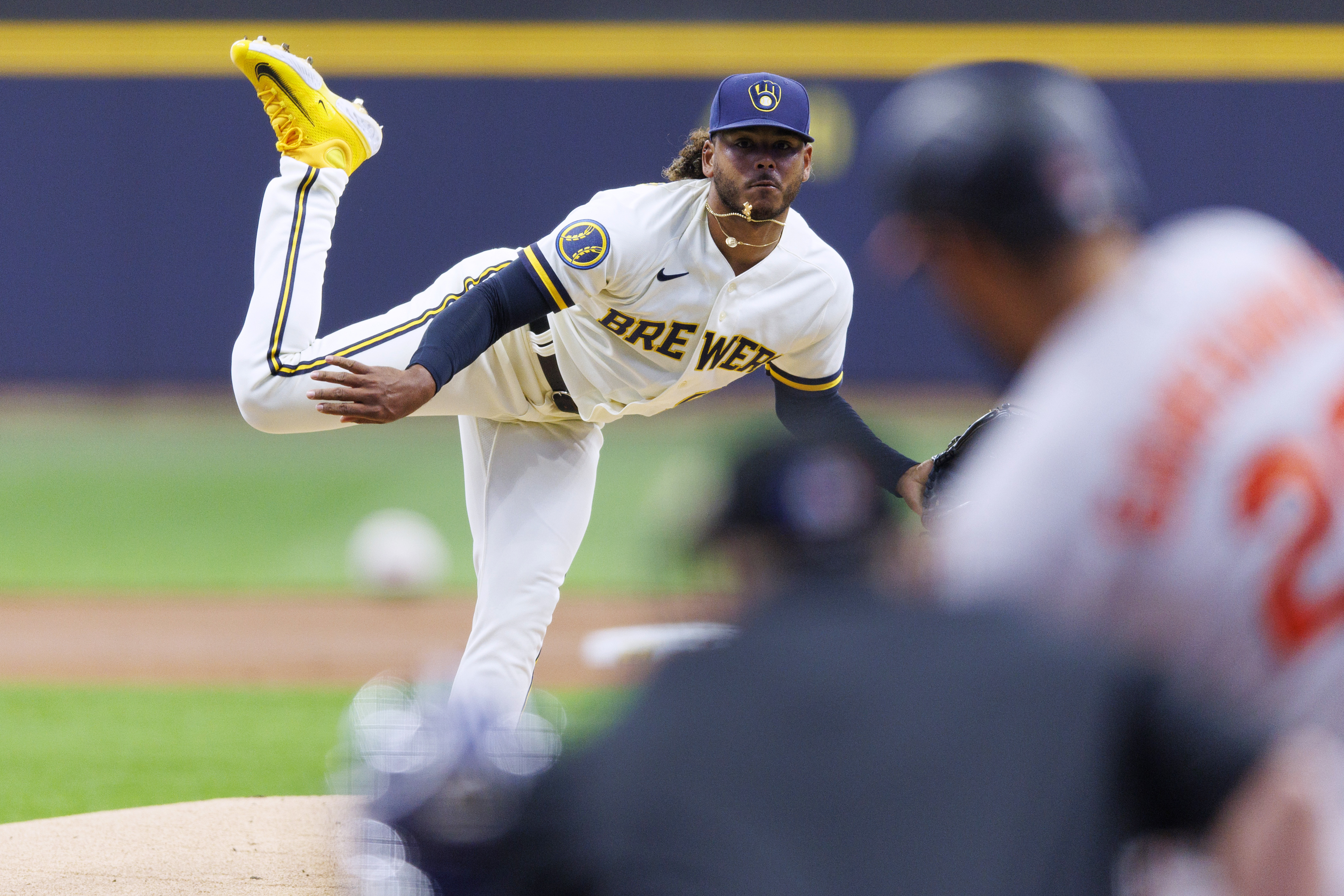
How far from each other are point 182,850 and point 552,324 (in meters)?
1.53

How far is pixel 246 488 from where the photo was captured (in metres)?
10.2

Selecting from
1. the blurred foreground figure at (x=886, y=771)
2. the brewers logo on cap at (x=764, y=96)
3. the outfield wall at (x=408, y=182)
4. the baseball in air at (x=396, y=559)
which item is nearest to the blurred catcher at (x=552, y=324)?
the brewers logo on cap at (x=764, y=96)

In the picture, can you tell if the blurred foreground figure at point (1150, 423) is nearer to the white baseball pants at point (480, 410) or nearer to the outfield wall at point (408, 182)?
the white baseball pants at point (480, 410)

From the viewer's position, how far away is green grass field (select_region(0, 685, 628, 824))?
420 cm

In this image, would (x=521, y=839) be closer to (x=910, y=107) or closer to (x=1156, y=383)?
(x=1156, y=383)

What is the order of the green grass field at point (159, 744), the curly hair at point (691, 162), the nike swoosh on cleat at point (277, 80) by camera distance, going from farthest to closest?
the green grass field at point (159, 744)
the curly hair at point (691, 162)
the nike swoosh on cleat at point (277, 80)

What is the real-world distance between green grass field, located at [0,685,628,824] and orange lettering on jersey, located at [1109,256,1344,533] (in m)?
2.66

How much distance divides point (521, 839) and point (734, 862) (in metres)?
0.16

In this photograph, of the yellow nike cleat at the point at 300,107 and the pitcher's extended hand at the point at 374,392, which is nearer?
the pitcher's extended hand at the point at 374,392

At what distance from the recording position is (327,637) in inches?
262

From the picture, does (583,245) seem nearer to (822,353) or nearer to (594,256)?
(594,256)

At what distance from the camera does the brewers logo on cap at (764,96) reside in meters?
3.07

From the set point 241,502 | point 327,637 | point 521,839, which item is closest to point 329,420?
point 521,839

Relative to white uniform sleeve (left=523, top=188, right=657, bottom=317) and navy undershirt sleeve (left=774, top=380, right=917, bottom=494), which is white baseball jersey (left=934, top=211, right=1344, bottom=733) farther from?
white uniform sleeve (left=523, top=188, right=657, bottom=317)
